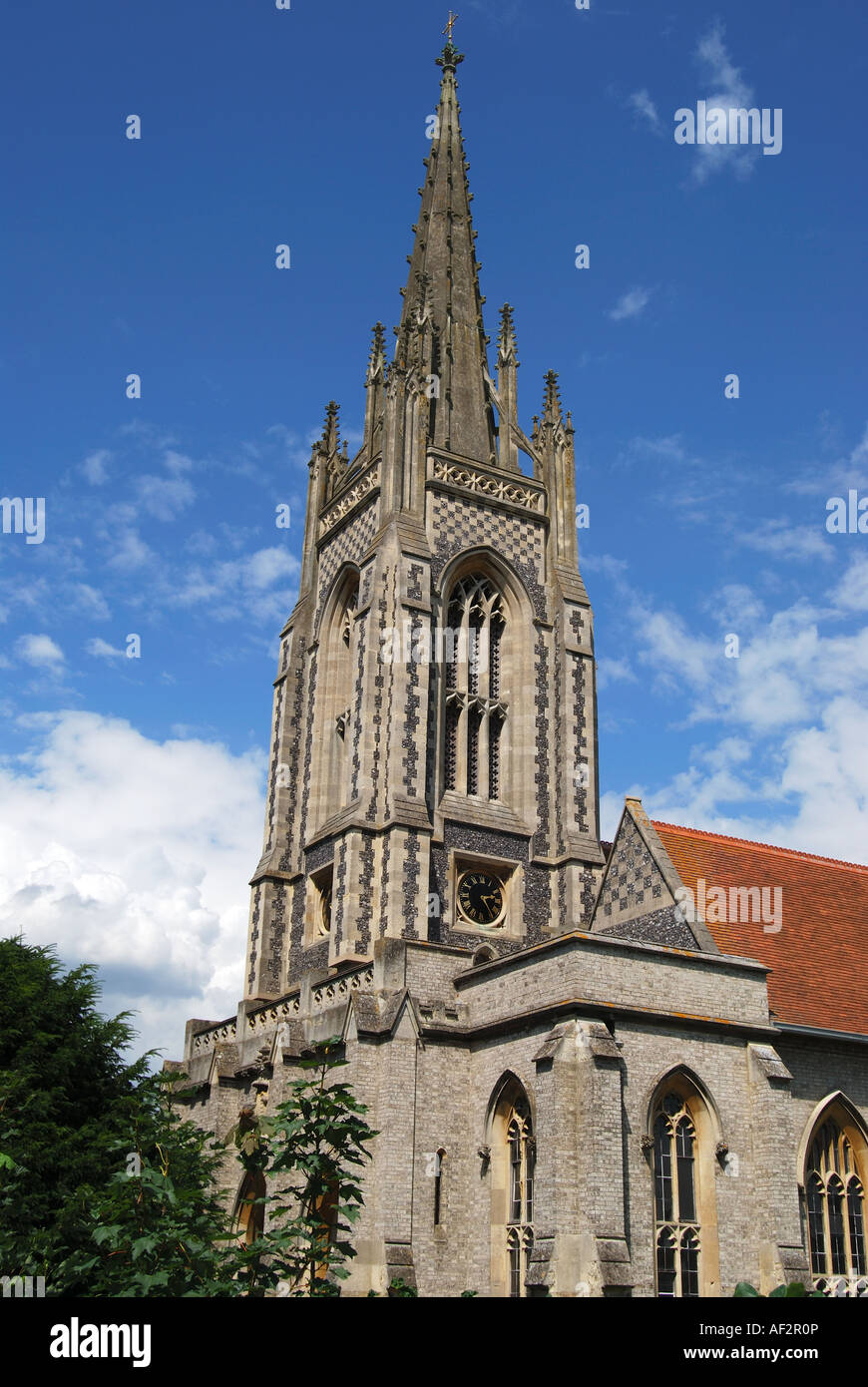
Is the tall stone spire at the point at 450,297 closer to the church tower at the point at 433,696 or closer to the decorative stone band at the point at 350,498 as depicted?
the church tower at the point at 433,696

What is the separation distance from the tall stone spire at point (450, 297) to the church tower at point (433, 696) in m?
0.13

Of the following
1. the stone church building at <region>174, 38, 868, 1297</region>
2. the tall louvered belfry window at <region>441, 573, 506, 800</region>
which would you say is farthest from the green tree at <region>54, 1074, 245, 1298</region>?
the tall louvered belfry window at <region>441, 573, 506, 800</region>

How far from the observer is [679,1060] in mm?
18469

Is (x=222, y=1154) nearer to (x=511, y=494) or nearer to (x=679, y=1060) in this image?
(x=679, y=1060)

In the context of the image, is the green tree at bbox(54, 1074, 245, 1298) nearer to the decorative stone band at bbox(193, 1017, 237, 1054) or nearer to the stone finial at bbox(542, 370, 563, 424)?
the decorative stone band at bbox(193, 1017, 237, 1054)

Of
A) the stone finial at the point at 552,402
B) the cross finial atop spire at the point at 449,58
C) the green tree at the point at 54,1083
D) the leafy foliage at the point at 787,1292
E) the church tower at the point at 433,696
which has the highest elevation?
the cross finial atop spire at the point at 449,58

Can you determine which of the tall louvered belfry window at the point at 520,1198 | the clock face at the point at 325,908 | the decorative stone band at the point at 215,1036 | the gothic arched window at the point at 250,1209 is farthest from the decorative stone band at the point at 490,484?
the gothic arched window at the point at 250,1209

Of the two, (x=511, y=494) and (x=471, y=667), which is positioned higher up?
(x=511, y=494)

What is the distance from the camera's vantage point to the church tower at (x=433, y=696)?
84.9ft

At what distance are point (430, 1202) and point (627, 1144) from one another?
4027 millimetres

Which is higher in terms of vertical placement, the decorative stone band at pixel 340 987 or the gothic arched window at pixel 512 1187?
the decorative stone band at pixel 340 987

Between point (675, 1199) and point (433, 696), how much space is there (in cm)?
1261

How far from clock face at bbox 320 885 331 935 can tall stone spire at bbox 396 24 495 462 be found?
38.5ft
